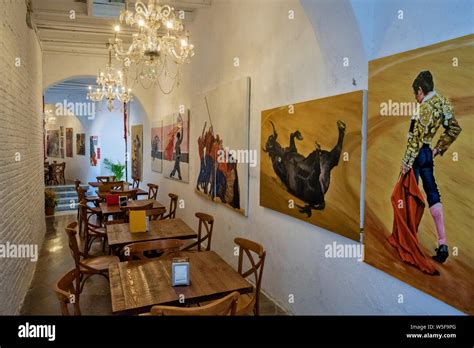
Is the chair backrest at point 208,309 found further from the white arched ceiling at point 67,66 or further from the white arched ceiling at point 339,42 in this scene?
the white arched ceiling at point 67,66

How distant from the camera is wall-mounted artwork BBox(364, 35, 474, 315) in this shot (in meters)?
1.70

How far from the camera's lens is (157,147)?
8102mm

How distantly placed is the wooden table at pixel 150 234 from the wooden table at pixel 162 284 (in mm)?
728

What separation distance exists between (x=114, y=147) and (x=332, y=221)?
11017mm

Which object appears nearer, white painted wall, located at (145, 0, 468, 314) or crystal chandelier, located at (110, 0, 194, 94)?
white painted wall, located at (145, 0, 468, 314)

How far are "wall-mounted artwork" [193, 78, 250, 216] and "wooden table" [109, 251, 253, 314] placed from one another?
156 cm

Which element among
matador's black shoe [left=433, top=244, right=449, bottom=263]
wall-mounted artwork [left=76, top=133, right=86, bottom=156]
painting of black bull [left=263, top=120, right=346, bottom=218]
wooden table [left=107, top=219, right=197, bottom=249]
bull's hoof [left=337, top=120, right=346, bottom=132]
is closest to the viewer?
matador's black shoe [left=433, top=244, right=449, bottom=263]

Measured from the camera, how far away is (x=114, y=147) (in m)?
12.3

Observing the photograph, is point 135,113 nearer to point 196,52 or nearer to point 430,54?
point 196,52

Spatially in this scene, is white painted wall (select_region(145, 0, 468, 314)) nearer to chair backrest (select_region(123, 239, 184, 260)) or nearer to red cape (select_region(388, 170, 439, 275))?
red cape (select_region(388, 170, 439, 275))

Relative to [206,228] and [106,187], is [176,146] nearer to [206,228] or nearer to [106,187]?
[106,187]

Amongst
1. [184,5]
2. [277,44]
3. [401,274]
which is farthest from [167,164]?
[401,274]

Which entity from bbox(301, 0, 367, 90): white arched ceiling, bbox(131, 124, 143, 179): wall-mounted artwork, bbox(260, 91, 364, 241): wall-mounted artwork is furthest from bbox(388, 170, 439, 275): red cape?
bbox(131, 124, 143, 179): wall-mounted artwork

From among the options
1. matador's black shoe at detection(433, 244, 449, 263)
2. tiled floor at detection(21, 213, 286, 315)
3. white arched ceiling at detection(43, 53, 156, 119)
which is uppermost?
white arched ceiling at detection(43, 53, 156, 119)
